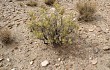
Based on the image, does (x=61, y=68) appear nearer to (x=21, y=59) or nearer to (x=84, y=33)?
(x=21, y=59)

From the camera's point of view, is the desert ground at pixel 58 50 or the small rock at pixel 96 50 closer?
the desert ground at pixel 58 50

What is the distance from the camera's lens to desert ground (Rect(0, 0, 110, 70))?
9.96ft

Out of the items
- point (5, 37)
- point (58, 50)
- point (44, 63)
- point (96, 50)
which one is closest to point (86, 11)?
point (96, 50)

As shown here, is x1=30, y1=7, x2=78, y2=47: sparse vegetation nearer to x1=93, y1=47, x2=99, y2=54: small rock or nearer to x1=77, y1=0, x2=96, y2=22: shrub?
x1=93, y1=47, x2=99, y2=54: small rock

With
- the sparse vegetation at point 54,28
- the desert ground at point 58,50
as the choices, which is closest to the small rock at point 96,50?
the desert ground at point 58,50

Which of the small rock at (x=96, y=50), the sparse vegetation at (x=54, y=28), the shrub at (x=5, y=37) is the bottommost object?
the small rock at (x=96, y=50)

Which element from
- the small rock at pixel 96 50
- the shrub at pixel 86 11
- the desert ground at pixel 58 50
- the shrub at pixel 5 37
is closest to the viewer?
the desert ground at pixel 58 50

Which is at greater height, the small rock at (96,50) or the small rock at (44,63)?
the small rock at (96,50)

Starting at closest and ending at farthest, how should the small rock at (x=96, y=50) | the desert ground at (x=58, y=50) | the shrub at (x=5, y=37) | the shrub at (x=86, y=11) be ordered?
the desert ground at (x=58, y=50), the small rock at (x=96, y=50), the shrub at (x=5, y=37), the shrub at (x=86, y=11)

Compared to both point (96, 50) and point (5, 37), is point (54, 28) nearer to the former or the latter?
point (96, 50)

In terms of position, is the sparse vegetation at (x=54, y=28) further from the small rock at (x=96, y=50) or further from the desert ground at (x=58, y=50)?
the small rock at (x=96, y=50)

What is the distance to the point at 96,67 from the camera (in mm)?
2953

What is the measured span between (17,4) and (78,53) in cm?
228

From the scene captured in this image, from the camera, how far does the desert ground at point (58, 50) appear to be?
9.96 feet
